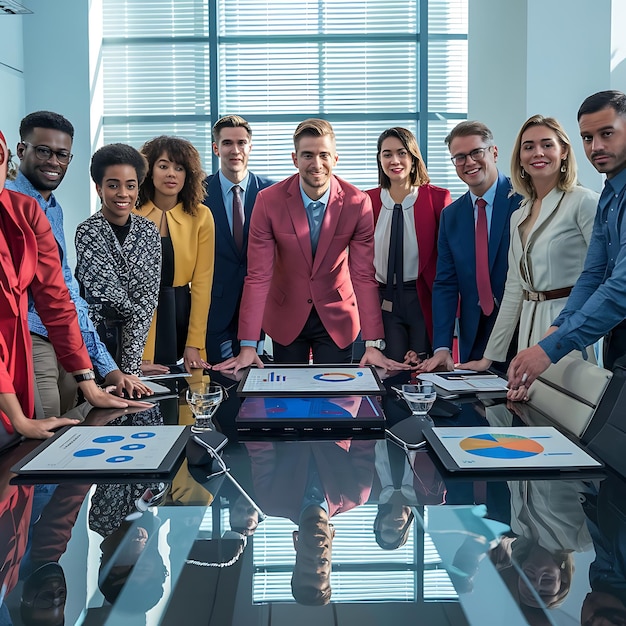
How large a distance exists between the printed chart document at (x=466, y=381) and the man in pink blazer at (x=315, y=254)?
1.86 feet

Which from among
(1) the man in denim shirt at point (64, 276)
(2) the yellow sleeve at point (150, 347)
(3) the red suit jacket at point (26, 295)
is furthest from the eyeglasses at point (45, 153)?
(2) the yellow sleeve at point (150, 347)

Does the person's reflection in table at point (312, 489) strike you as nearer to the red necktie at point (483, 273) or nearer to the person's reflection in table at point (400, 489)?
the person's reflection in table at point (400, 489)

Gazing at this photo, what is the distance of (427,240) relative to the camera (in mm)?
3318

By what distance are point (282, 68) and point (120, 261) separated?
16.1 ft

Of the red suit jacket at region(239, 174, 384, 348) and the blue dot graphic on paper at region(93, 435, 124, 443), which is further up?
the red suit jacket at region(239, 174, 384, 348)

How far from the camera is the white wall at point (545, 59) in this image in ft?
15.8

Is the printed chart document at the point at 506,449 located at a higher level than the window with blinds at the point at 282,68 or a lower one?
lower

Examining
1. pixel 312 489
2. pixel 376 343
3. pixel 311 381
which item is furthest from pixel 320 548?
pixel 376 343

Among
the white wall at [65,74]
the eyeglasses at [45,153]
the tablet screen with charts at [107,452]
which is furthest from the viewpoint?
the white wall at [65,74]

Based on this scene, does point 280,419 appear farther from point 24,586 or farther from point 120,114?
point 120,114

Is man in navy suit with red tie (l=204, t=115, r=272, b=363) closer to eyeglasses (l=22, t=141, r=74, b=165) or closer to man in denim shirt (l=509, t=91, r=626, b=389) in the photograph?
eyeglasses (l=22, t=141, r=74, b=165)

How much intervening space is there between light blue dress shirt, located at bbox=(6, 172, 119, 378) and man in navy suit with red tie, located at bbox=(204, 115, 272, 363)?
1.18m

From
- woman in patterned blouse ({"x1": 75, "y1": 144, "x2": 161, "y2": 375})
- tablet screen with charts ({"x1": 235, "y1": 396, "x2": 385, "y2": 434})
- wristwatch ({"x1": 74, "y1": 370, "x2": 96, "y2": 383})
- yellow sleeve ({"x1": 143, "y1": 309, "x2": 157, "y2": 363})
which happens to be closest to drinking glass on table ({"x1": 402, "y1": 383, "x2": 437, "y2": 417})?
tablet screen with charts ({"x1": 235, "y1": 396, "x2": 385, "y2": 434})

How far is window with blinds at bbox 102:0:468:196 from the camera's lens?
6.75 meters
